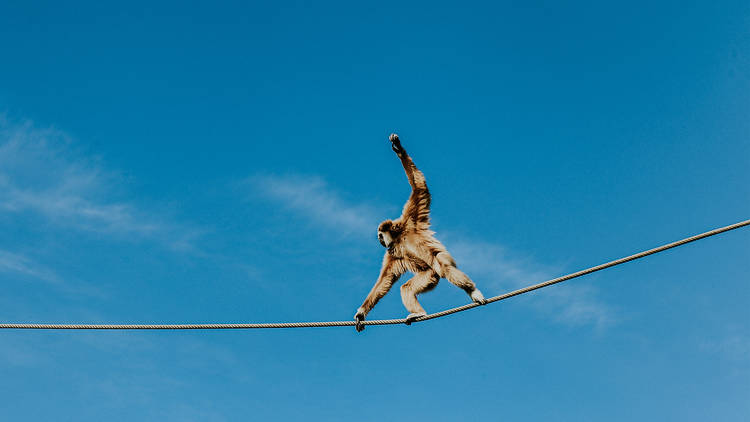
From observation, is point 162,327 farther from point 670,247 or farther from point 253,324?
point 670,247

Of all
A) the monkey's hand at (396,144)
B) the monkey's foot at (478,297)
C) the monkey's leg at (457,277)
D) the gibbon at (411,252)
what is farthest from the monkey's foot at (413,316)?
the monkey's hand at (396,144)

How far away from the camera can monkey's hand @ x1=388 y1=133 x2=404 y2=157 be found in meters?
13.3

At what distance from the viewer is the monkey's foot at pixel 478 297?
40.7 ft

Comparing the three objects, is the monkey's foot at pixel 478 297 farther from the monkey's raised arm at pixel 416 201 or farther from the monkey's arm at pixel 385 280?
the monkey's arm at pixel 385 280

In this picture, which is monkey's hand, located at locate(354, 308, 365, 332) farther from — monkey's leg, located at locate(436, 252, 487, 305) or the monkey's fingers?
the monkey's fingers

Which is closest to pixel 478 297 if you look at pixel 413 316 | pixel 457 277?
pixel 457 277

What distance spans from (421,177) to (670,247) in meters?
5.27

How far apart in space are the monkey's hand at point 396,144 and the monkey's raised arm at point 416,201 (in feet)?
0.64

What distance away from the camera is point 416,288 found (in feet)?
45.9

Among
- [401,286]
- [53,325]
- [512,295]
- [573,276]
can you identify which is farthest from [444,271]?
[53,325]

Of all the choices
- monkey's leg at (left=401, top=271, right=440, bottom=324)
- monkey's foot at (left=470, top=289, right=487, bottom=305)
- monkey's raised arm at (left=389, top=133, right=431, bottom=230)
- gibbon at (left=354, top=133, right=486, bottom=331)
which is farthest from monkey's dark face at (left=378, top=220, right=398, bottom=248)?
monkey's foot at (left=470, top=289, right=487, bottom=305)

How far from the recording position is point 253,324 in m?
11.8

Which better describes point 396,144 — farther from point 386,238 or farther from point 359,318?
point 359,318

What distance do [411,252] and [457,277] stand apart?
1457 millimetres
